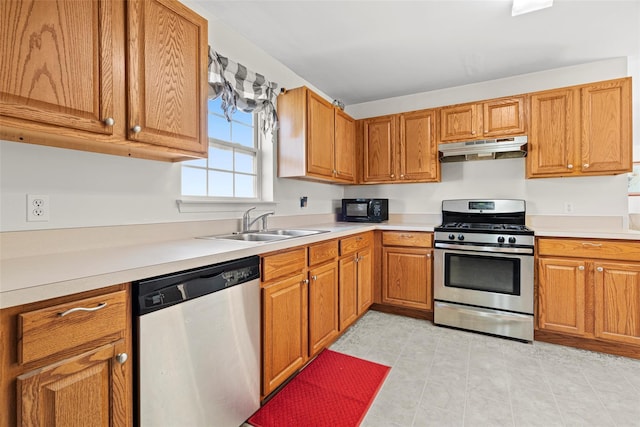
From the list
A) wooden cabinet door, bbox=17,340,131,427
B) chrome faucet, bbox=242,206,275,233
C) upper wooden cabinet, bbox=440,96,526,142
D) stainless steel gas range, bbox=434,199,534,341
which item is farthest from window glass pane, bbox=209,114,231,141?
upper wooden cabinet, bbox=440,96,526,142

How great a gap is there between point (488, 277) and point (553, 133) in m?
1.42

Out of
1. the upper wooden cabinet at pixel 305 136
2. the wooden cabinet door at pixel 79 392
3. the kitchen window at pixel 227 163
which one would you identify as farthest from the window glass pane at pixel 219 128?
the wooden cabinet door at pixel 79 392

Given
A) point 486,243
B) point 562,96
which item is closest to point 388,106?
point 562,96

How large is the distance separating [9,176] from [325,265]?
172 centimetres

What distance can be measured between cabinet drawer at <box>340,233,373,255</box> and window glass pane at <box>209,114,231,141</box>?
1233 millimetres

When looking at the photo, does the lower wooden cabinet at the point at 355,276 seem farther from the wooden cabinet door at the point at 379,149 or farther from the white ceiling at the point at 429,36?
the white ceiling at the point at 429,36

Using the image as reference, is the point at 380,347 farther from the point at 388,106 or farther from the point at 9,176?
the point at 388,106

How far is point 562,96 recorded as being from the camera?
8.89ft

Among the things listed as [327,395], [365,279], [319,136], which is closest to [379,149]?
[319,136]

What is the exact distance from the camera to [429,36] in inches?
94.5

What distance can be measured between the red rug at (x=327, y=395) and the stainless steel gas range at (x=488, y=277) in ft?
3.59

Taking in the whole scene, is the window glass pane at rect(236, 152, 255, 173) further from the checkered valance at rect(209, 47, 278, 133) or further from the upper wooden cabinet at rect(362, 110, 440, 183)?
the upper wooden cabinet at rect(362, 110, 440, 183)

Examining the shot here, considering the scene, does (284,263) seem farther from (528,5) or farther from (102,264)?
(528,5)

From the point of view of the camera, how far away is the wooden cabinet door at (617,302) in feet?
7.40
